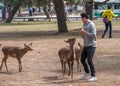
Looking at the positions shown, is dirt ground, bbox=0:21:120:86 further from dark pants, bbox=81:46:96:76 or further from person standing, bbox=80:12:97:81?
person standing, bbox=80:12:97:81

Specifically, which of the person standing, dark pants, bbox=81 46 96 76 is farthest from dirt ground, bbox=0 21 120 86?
the person standing

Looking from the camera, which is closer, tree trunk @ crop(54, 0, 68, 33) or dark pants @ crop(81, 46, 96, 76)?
dark pants @ crop(81, 46, 96, 76)

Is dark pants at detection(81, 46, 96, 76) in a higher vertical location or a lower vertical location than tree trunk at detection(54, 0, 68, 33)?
higher

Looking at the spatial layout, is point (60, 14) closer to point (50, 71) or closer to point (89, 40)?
point (50, 71)

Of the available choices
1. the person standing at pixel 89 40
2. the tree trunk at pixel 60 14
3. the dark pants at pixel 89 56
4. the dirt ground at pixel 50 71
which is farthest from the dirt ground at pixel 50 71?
the tree trunk at pixel 60 14

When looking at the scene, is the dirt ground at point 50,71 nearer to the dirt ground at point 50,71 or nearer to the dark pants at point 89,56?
the dirt ground at point 50,71

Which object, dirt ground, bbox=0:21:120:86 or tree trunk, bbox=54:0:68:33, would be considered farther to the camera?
tree trunk, bbox=54:0:68:33

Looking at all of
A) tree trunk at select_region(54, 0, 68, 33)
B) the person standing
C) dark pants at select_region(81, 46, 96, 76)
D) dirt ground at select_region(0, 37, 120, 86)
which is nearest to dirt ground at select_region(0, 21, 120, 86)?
dirt ground at select_region(0, 37, 120, 86)

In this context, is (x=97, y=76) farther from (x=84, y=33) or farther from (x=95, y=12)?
(x=95, y=12)

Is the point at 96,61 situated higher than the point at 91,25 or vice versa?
the point at 91,25

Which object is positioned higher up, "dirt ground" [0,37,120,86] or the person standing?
the person standing

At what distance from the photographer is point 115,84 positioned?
11.5m

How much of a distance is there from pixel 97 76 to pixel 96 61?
11.4 feet

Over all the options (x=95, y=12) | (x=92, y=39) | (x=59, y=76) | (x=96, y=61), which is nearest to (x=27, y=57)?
(x=96, y=61)
